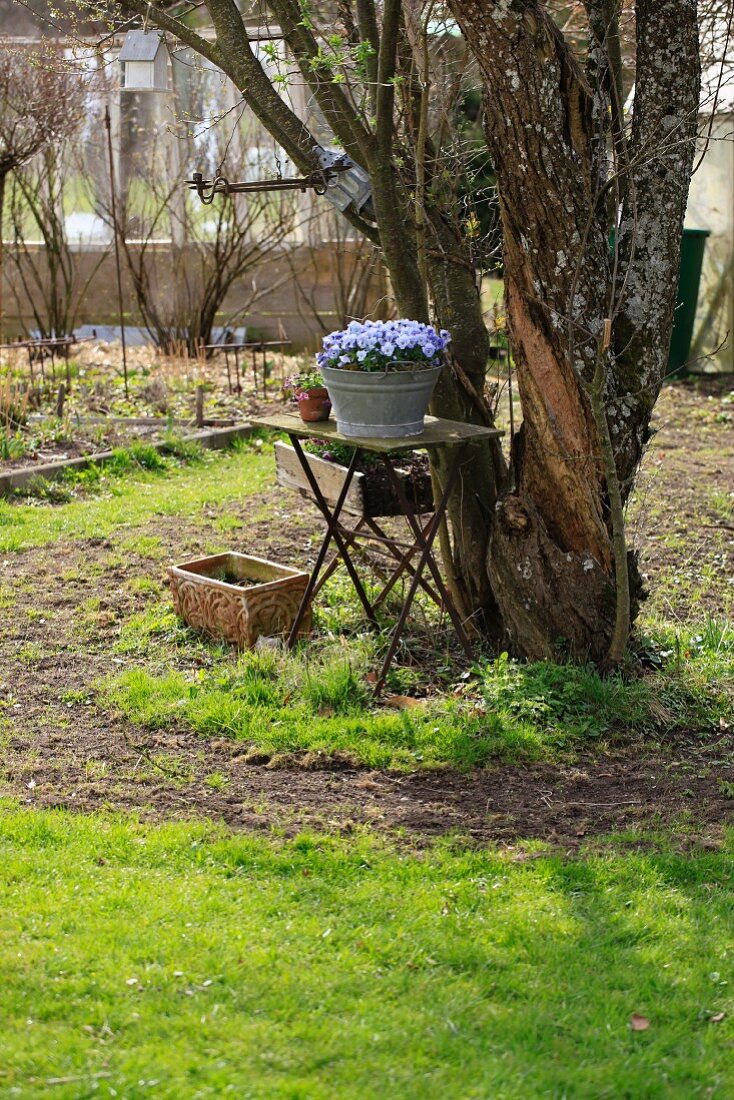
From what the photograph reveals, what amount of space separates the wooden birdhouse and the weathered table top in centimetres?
193

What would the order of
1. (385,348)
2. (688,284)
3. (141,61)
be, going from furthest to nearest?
1. (688,284)
2. (141,61)
3. (385,348)

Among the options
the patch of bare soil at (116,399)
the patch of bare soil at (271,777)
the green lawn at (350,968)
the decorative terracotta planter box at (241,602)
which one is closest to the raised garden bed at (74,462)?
the patch of bare soil at (116,399)

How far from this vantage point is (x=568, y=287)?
468cm

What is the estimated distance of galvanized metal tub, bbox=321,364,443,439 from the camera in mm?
4664

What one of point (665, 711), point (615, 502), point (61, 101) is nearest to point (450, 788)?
point (665, 711)

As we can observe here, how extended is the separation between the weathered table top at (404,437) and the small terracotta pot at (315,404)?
0.12 ft

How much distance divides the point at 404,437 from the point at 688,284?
8163 mm

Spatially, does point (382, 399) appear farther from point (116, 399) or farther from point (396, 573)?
point (116, 399)

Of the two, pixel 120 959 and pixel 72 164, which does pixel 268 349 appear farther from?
pixel 120 959

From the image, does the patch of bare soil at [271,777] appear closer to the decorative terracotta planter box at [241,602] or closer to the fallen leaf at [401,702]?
the decorative terracotta planter box at [241,602]

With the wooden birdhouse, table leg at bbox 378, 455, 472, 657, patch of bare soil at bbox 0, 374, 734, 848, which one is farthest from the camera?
the wooden birdhouse

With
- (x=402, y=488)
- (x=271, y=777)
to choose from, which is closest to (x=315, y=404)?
(x=402, y=488)

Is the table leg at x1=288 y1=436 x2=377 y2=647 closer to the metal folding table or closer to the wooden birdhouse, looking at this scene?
the metal folding table

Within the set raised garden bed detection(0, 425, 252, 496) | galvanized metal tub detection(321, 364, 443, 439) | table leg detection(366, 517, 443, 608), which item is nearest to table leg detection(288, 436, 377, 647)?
table leg detection(366, 517, 443, 608)
